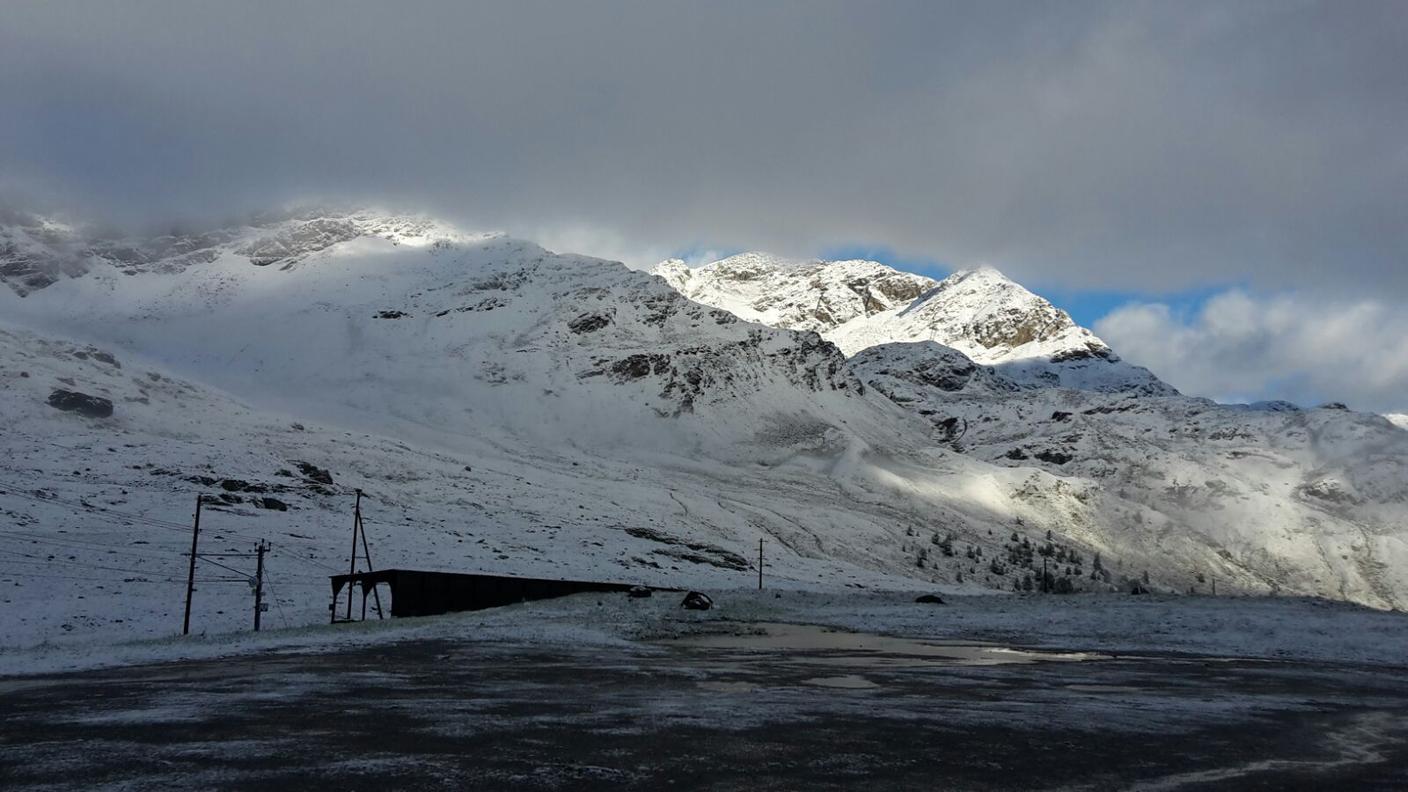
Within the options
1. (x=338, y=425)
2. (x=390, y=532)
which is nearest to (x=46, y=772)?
(x=390, y=532)

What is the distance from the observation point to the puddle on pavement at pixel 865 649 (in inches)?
1049

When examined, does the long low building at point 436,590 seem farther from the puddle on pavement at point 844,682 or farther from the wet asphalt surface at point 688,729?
the puddle on pavement at point 844,682

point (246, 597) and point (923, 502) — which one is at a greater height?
point (923, 502)

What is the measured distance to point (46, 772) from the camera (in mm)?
10047

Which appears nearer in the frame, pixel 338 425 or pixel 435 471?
pixel 435 471

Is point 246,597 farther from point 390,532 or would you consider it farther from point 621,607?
point 390,532

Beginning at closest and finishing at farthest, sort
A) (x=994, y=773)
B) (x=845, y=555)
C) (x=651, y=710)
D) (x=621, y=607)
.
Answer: (x=994, y=773) → (x=651, y=710) → (x=621, y=607) → (x=845, y=555)

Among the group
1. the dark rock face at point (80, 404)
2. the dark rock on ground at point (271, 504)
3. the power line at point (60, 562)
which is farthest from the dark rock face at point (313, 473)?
the power line at point (60, 562)

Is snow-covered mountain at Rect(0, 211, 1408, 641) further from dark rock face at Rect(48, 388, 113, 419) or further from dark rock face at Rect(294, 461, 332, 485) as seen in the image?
dark rock face at Rect(294, 461, 332, 485)

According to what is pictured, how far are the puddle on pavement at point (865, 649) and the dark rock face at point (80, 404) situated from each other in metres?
105

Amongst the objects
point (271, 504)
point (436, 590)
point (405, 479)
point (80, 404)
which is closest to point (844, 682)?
point (436, 590)

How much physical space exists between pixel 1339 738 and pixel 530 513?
9378cm

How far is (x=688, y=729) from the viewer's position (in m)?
13.3

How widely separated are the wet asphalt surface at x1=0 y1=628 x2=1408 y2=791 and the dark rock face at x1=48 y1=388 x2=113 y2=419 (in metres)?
110
